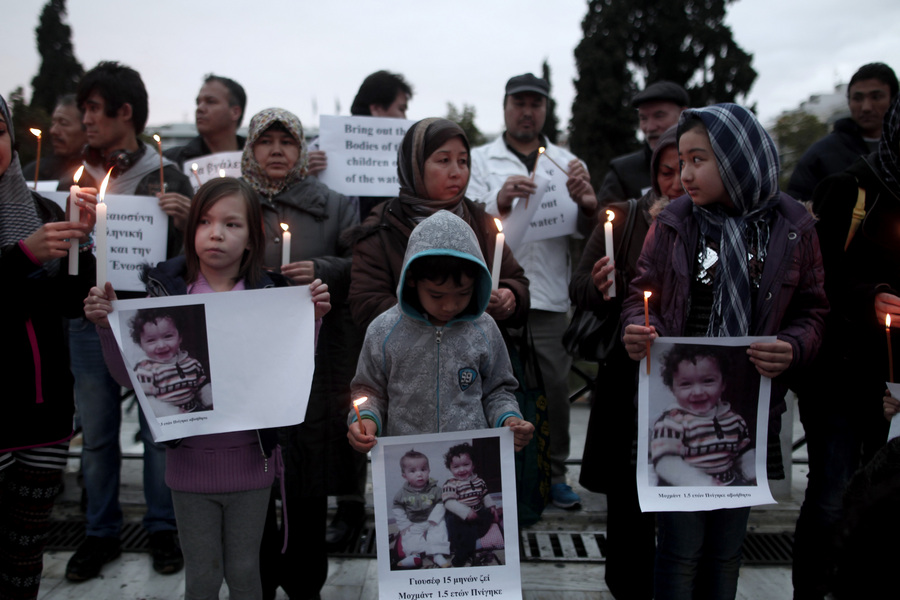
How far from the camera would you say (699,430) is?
2.17 meters

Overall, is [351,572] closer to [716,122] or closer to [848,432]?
[848,432]

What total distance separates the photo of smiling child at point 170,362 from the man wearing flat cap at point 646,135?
2.30 meters

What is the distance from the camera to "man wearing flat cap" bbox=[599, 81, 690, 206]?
3.69 meters

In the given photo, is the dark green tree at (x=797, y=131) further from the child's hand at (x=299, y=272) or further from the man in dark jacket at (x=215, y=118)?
the child's hand at (x=299, y=272)

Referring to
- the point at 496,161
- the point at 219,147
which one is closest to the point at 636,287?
the point at 496,161

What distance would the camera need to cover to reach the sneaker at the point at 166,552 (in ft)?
10.2

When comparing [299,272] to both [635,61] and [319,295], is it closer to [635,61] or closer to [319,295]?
[319,295]

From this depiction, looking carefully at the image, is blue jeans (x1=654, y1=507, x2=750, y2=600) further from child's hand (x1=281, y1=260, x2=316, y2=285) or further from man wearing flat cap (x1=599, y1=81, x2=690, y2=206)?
man wearing flat cap (x1=599, y1=81, x2=690, y2=206)
